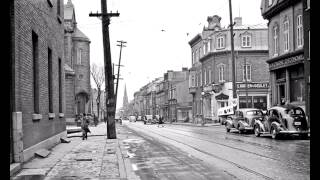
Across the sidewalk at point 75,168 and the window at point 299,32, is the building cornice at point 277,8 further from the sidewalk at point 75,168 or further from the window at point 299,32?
the sidewalk at point 75,168

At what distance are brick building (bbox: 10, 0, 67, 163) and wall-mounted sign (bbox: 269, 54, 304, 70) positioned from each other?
1784 centimetres

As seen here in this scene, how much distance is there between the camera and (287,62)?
3359cm

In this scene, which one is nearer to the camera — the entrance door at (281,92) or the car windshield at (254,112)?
the car windshield at (254,112)

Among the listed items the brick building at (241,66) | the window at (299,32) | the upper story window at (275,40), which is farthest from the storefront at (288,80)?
the brick building at (241,66)

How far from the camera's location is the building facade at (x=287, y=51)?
3159cm

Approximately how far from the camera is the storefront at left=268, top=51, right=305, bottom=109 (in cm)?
3156

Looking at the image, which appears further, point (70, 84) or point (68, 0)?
point (68, 0)

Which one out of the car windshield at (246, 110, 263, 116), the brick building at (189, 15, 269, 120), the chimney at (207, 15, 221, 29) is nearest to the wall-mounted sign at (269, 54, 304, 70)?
the car windshield at (246, 110, 263, 116)

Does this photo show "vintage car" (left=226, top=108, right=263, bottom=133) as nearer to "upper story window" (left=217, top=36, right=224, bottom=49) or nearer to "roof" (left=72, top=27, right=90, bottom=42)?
"upper story window" (left=217, top=36, right=224, bottom=49)

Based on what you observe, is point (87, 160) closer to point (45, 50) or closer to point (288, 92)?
point (45, 50)

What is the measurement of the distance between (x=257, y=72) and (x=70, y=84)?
78.7 feet
